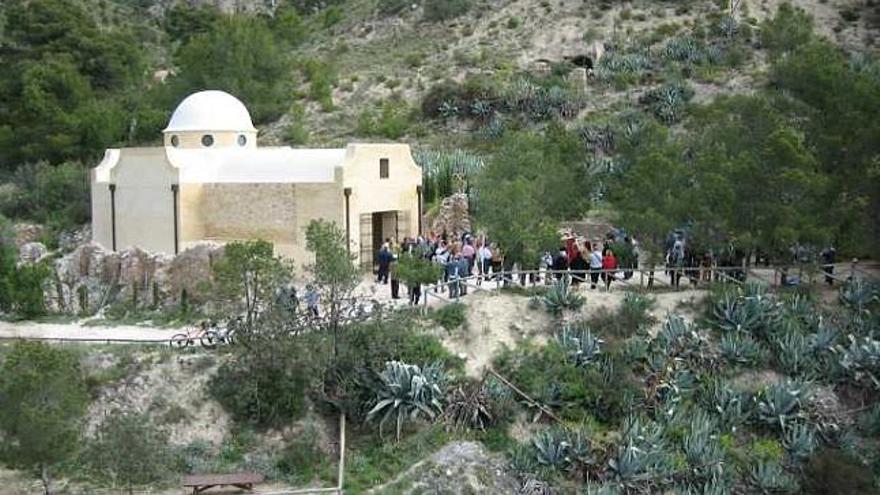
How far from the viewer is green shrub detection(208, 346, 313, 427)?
21.2 meters

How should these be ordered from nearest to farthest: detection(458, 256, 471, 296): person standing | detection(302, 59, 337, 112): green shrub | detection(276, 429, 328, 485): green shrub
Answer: detection(276, 429, 328, 485): green shrub < detection(458, 256, 471, 296): person standing < detection(302, 59, 337, 112): green shrub

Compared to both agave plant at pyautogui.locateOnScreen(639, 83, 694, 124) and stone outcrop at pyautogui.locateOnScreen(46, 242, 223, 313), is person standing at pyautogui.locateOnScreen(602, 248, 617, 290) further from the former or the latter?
agave plant at pyautogui.locateOnScreen(639, 83, 694, 124)

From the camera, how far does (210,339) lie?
22453mm

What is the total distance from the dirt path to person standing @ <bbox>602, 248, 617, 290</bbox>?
9.59 m

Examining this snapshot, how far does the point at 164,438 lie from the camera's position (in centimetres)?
2031

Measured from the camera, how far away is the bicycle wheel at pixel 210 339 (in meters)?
22.5

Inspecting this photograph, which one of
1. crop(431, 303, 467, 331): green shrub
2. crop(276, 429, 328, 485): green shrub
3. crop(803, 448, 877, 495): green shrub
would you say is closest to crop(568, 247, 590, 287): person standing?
crop(431, 303, 467, 331): green shrub

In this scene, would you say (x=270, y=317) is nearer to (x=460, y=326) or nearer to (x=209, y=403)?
(x=209, y=403)

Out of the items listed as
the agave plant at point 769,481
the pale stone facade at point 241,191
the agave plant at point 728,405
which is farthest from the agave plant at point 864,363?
the pale stone facade at point 241,191

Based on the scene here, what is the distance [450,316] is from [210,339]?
4.99 metres

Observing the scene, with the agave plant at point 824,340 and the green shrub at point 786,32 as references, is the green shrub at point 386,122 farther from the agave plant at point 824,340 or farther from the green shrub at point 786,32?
the agave plant at point 824,340

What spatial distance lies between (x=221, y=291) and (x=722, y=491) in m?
10.5

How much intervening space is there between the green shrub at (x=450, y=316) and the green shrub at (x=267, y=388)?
3203mm

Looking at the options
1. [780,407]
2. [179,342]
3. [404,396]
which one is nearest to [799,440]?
[780,407]
